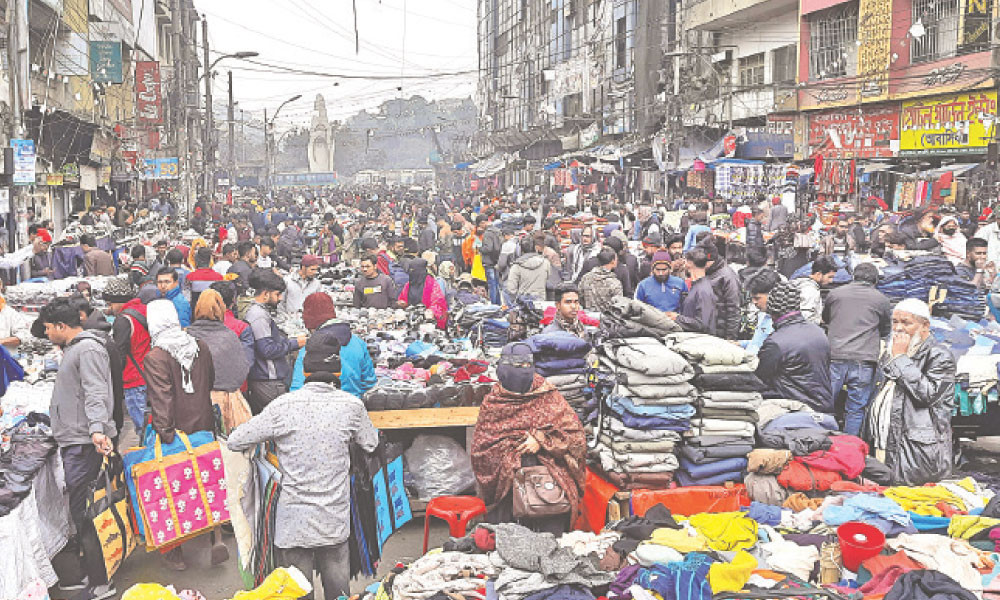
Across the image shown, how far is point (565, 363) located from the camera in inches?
271

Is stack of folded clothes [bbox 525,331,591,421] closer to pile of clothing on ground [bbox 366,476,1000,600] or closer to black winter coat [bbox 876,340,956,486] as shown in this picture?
pile of clothing on ground [bbox 366,476,1000,600]

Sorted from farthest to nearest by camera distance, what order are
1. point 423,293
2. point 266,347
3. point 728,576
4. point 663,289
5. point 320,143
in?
point 320,143
point 423,293
point 663,289
point 266,347
point 728,576

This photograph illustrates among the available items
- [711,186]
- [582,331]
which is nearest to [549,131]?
[711,186]

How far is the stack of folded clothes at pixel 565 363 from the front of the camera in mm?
6801

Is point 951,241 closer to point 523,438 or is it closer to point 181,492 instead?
point 523,438

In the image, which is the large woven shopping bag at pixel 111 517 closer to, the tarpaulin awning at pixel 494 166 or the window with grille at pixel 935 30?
the window with grille at pixel 935 30

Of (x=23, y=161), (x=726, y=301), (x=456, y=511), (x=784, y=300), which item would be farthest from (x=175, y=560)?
(x=23, y=161)

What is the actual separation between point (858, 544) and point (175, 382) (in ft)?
14.9

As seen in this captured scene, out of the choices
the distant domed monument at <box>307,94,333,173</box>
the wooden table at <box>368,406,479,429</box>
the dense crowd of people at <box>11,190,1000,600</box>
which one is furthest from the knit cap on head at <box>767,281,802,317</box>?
the distant domed monument at <box>307,94,333,173</box>

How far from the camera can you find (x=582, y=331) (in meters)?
8.62

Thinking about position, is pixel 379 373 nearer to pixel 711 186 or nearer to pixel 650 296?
pixel 650 296

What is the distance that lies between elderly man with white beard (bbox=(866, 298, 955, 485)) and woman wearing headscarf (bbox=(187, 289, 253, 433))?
476 centimetres

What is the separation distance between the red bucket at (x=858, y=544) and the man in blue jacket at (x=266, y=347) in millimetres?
4848

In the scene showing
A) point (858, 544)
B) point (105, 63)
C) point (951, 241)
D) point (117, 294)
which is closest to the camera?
point (858, 544)
